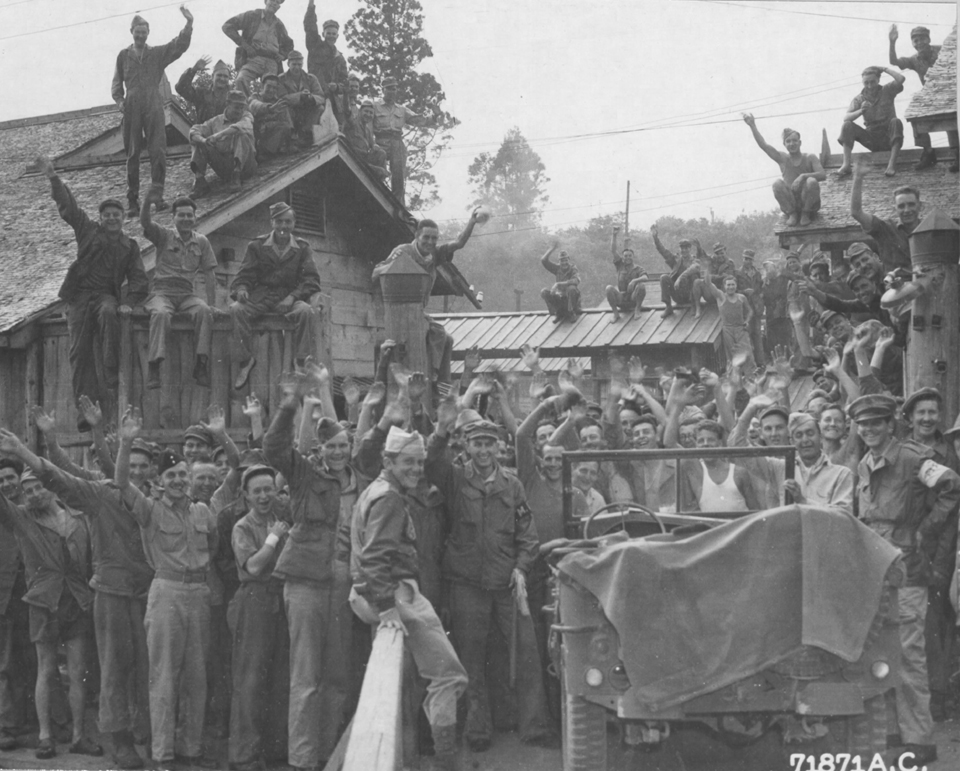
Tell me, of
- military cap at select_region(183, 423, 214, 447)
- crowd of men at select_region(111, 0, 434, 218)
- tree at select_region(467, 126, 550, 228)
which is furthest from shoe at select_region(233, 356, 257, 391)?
tree at select_region(467, 126, 550, 228)

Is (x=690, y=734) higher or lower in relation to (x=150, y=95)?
lower

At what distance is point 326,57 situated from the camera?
17328 mm

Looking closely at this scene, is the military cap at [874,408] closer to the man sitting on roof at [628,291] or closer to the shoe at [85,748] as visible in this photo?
the shoe at [85,748]

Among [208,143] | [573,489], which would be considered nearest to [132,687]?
[573,489]

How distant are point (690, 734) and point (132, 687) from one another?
139 inches

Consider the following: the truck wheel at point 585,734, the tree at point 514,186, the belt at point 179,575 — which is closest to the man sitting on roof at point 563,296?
the belt at point 179,575

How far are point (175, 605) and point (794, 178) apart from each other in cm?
1193

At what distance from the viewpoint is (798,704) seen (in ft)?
18.5

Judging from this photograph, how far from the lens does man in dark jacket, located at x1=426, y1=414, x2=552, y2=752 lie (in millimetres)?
7746

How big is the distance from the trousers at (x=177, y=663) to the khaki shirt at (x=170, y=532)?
133 mm

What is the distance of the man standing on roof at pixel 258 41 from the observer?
A: 16.4 m

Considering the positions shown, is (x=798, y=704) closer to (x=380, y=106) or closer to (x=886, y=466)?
(x=886, y=466)

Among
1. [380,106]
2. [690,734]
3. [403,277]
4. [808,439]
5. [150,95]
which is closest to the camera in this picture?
[690,734]

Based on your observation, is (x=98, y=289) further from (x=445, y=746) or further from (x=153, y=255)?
(x=445, y=746)
